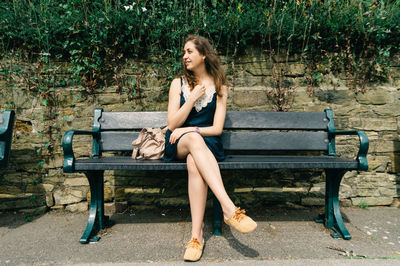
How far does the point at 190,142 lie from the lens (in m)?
2.01

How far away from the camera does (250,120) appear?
8.67 ft

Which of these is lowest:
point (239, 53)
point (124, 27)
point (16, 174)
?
point (16, 174)

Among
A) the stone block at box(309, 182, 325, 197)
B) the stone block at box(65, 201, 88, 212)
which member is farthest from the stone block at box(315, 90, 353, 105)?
the stone block at box(65, 201, 88, 212)

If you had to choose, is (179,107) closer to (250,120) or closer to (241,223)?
(250,120)

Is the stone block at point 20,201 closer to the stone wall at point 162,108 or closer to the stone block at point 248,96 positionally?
the stone wall at point 162,108

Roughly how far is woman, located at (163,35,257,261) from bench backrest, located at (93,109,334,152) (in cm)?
32

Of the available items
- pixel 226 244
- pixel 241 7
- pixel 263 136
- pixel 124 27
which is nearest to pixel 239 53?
pixel 241 7

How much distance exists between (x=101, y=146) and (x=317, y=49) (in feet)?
8.18

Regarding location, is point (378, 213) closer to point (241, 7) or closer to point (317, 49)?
point (317, 49)

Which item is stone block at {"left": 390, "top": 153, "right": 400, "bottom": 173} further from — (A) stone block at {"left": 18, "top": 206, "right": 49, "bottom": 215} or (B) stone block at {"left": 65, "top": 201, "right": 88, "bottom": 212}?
(A) stone block at {"left": 18, "top": 206, "right": 49, "bottom": 215}

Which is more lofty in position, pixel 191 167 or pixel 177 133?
pixel 177 133

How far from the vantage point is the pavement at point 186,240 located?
1834 millimetres

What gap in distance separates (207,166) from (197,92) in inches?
26.6

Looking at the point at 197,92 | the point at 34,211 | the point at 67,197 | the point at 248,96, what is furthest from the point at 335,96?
the point at 34,211
